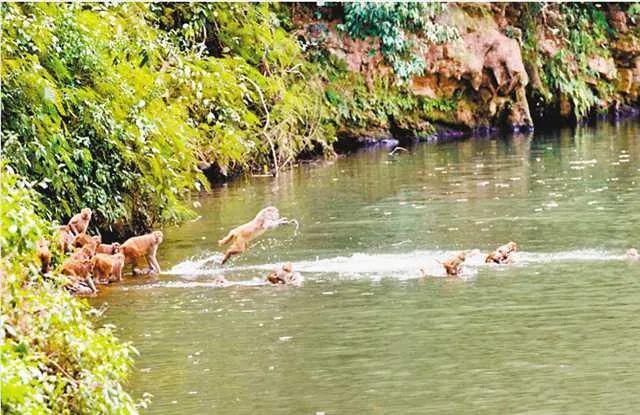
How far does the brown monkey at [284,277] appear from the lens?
57.0 ft

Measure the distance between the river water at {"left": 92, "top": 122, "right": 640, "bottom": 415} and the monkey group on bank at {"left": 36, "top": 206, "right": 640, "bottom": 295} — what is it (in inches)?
9.3

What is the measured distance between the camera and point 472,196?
26.4 metres

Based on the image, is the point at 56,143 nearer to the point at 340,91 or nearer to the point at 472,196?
the point at 472,196

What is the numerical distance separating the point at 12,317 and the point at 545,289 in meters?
7.72

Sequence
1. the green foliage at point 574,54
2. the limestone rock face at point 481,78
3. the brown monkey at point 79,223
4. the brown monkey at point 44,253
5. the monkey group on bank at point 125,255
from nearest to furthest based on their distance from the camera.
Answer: the brown monkey at point 44,253, the monkey group on bank at point 125,255, the brown monkey at point 79,223, the limestone rock face at point 481,78, the green foliage at point 574,54

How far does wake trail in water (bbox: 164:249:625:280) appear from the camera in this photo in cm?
1800

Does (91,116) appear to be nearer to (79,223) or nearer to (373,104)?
(79,223)

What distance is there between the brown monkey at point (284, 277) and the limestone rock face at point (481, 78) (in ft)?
82.4

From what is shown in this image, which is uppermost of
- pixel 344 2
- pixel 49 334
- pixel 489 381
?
pixel 344 2

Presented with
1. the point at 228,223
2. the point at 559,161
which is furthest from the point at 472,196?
the point at 559,161


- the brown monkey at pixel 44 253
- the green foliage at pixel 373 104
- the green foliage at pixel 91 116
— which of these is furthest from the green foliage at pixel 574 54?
the brown monkey at pixel 44 253

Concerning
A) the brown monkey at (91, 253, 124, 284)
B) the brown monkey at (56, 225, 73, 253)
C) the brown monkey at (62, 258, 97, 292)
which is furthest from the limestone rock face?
the brown monkey at (62, 258, 97, 292)

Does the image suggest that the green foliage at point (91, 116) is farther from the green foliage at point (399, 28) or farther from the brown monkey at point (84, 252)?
the green foliage at point (399, 28)

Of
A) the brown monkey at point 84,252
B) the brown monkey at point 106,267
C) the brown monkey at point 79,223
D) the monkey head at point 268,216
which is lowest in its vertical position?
the brown monkey at point 106,267
